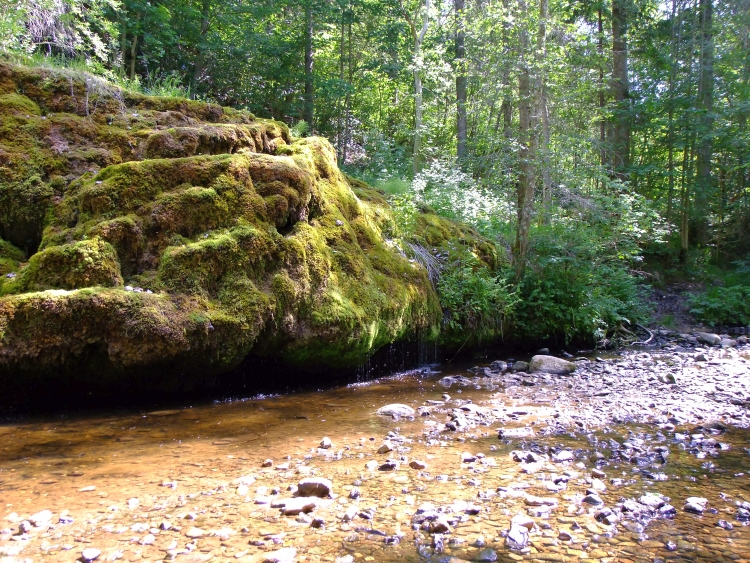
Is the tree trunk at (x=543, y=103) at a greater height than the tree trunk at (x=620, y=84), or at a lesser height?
lesser

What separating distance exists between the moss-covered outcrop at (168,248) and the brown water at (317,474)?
82 centimetres

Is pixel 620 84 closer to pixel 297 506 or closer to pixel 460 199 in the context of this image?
pixel 460 199

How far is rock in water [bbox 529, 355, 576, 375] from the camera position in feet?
25.9

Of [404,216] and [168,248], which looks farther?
[404,216]

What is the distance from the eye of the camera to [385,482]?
3.49 metres

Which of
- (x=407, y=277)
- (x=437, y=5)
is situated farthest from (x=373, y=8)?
(x=407, y=277)

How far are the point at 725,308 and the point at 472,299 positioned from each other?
28.7 ft

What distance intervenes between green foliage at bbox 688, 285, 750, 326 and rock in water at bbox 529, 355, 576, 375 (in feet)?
24.8

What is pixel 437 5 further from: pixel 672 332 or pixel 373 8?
pixel 672 332

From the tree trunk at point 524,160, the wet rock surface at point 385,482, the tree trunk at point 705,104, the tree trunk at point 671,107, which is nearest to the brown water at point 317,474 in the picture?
the wet rock surface at point 385,482

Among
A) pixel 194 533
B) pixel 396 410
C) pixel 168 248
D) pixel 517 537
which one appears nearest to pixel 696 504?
pixel 517 537

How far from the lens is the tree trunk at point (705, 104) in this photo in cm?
1528

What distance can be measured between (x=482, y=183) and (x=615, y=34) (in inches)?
380

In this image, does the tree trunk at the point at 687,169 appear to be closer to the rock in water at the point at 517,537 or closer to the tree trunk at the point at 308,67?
the tree trunk at the point at 308,67
